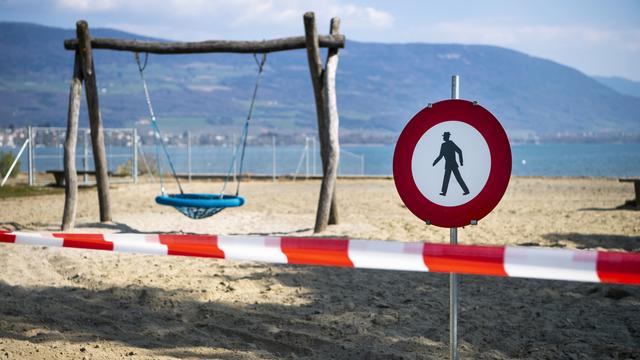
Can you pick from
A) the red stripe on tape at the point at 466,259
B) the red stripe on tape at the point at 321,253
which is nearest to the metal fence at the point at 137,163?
the red stripe on tape at the point at 321,253

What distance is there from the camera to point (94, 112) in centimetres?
1206

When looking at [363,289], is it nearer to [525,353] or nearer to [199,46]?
[525,353]

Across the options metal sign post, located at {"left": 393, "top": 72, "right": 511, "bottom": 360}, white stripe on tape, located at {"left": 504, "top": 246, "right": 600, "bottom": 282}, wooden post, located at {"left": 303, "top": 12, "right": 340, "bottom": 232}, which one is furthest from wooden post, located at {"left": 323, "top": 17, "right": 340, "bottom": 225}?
white stripe on tape, located at {"left": 504, "top": 246, "right": 600, "bottom": 282}

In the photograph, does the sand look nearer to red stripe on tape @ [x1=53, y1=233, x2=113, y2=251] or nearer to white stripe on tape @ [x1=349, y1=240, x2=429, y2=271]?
red stripe on tape @ [x1=53, y1=233, x2=113, y2=251]

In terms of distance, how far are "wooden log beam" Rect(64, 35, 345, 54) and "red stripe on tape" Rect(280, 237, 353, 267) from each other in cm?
748

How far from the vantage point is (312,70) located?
11250mm

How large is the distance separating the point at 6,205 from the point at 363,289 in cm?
1163

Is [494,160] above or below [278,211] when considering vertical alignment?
above

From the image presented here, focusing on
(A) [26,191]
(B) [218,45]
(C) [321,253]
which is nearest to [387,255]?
(C) [321,253]

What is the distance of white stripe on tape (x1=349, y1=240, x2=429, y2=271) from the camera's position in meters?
3.71

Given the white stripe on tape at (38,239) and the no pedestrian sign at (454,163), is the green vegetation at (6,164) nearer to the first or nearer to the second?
the white stripe on tape at (38,239)

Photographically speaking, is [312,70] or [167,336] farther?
[312,70]

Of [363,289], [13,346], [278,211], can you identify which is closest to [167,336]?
[13,346]

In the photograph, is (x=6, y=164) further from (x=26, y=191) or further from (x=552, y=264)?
(x=552, y=264)
